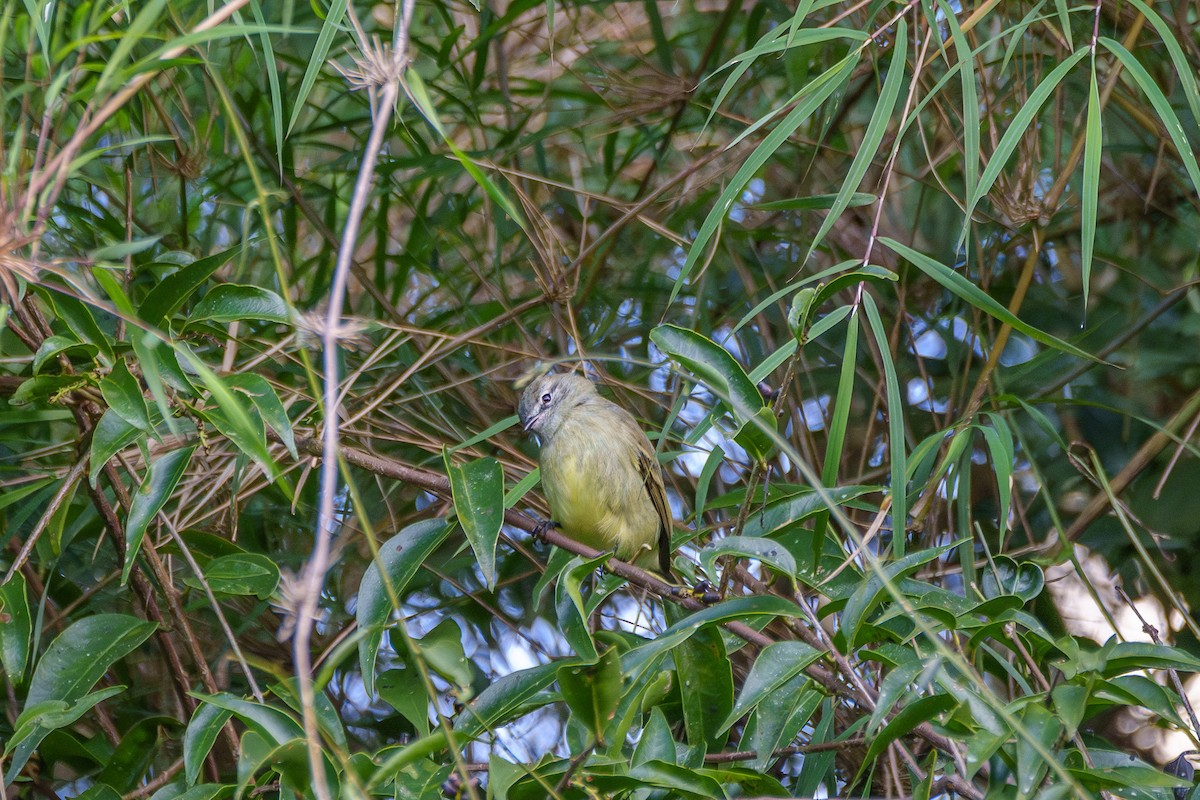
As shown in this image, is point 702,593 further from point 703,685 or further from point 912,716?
point 912,716

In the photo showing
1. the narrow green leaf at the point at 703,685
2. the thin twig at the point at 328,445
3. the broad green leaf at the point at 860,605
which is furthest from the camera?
the narrow green leaf at the point at 703,685

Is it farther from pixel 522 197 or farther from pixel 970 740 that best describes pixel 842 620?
pixel 522 197

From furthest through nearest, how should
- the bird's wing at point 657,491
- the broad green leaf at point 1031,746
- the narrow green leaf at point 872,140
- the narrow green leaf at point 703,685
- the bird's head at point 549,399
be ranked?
the bird's head at point 549,399
the bird's wing at point 657,491
the narrow green leaf at point 872,140
the narrow green leaf at point 703,685
the broad green leaf at point 1031,746

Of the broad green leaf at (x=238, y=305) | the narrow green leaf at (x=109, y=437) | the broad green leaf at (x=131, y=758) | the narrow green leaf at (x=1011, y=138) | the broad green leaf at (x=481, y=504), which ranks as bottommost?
the broad green leaf at (x=131, y=758)

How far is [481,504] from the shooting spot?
2086 millimetres

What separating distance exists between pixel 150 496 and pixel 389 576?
0.47 meters

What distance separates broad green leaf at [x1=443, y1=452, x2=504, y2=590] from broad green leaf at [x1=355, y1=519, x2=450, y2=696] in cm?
7

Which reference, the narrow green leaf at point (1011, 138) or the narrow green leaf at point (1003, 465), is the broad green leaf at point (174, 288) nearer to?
the narrow green leaf at point (1011, 138)

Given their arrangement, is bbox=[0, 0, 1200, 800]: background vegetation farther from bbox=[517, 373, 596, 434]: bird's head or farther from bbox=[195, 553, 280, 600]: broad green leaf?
bbox=[517, 373, 596, 434]: bird's head

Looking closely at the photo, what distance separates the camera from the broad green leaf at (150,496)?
6.75 ft

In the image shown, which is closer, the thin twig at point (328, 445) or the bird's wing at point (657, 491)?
the thin twig at point (328, 445)

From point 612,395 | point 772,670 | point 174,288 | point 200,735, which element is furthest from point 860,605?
point 612,395

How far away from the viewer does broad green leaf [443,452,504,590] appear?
6.68 ft

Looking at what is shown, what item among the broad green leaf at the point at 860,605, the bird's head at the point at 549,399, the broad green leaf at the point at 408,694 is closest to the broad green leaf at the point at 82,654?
the broad green leaf at the point at 408,694
